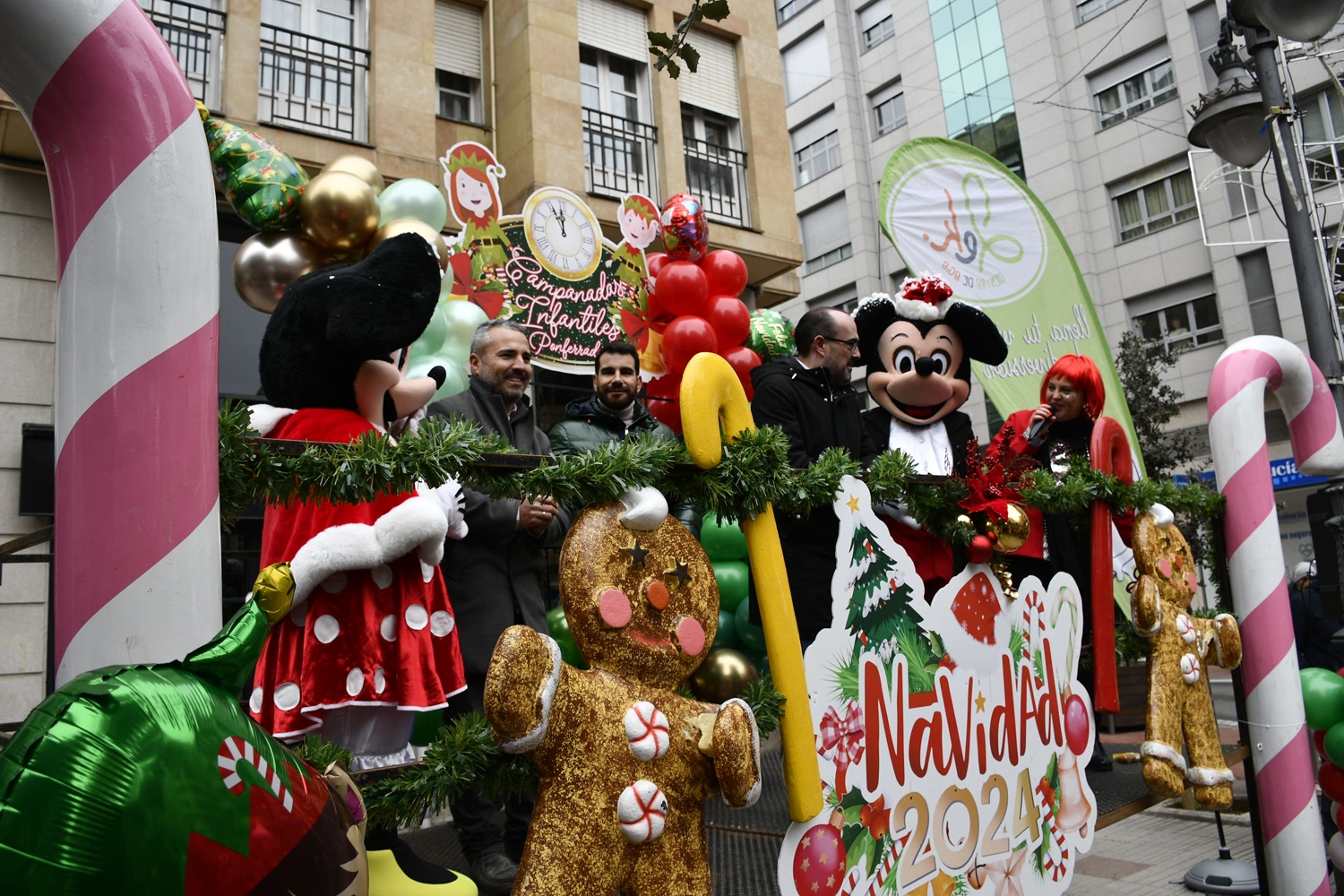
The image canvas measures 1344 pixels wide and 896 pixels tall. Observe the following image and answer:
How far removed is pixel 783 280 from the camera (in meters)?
10.5

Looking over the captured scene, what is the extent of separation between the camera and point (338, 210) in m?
4.23

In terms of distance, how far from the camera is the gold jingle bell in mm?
2596

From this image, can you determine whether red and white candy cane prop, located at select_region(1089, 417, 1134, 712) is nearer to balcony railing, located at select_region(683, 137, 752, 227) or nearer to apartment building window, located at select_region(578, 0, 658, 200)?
apartment building window, located at select_region(578, 0, 658, 200)

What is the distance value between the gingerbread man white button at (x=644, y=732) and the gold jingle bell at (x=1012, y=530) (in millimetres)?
1340

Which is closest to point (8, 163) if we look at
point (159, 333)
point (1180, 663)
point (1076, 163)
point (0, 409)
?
point (0, 409)

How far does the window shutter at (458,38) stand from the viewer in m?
8.91

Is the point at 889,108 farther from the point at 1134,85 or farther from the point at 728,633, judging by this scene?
the point at 728,633

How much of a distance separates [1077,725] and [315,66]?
7.69m

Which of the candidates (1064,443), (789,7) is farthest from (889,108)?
(1064,443)

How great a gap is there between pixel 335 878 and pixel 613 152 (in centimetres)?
903

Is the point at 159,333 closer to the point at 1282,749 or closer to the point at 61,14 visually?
the point at 61,14

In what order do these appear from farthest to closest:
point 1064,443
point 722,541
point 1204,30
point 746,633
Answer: point 1204,30 < point 722,541 < point 1064,443 < point 746,633

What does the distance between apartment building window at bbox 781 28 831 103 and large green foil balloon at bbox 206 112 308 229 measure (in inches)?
920

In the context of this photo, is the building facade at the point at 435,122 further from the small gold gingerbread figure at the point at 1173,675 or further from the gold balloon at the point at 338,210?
the small gold gingerbread figure at the point at 1173,675
